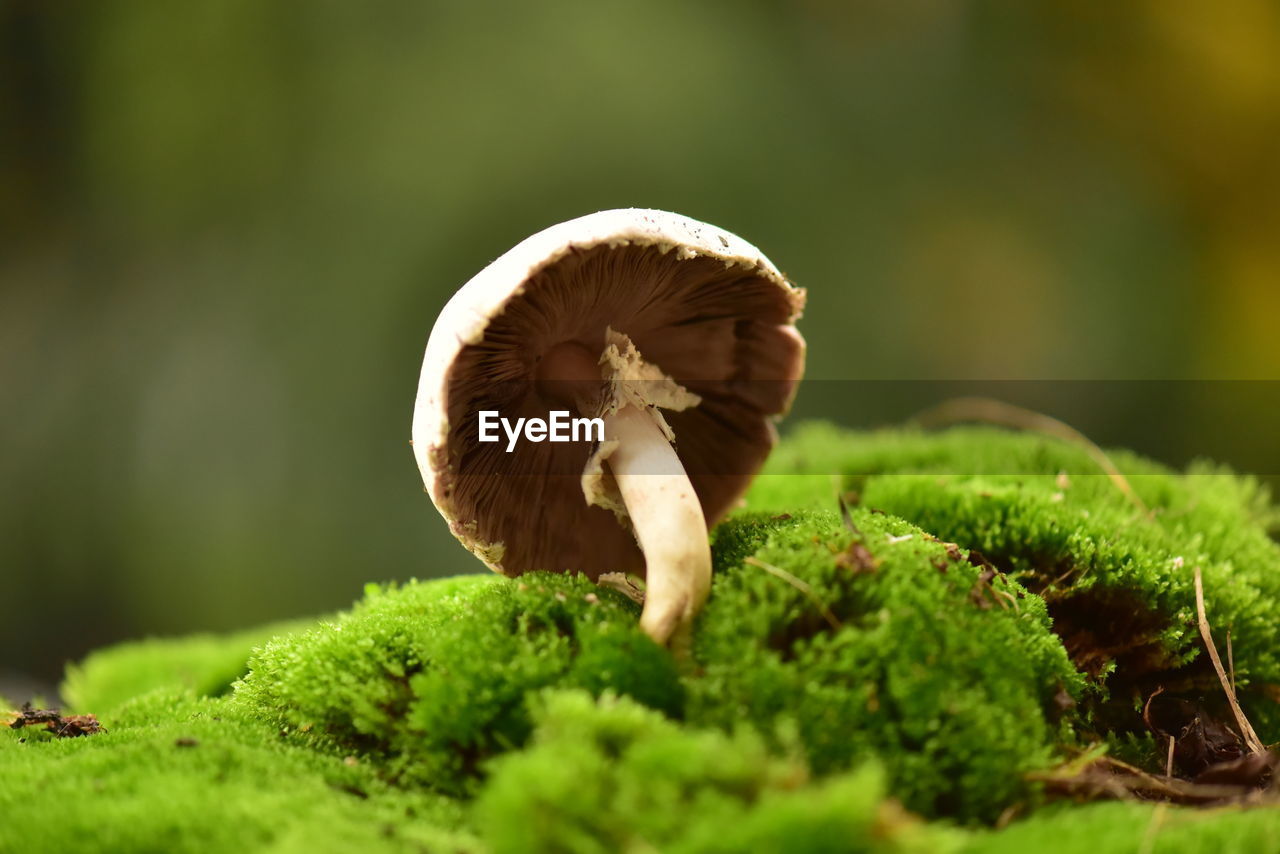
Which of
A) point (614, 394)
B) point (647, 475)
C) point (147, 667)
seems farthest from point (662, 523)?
point (147, 667)

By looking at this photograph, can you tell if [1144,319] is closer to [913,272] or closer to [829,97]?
[913,272]

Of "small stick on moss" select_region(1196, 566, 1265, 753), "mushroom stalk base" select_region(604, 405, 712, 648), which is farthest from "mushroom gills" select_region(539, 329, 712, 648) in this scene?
"small stick on moss" select_region(1196, 566, 1265, 753)

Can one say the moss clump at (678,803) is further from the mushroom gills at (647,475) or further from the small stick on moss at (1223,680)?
the small stick on moss at (1223,680)

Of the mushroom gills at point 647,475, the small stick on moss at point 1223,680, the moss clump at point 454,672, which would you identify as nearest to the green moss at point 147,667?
the moss clump at point 454,672

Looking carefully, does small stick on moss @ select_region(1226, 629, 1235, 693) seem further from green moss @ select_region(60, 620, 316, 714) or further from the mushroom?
green moss @ select_region(60, 620, 316, 714)

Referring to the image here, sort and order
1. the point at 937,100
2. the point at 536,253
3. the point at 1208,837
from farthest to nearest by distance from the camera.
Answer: the point at 937,100 < the point at 536,253 < the point at 1208,837

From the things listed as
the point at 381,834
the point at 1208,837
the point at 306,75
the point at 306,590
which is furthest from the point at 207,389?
the point at 1208,837
